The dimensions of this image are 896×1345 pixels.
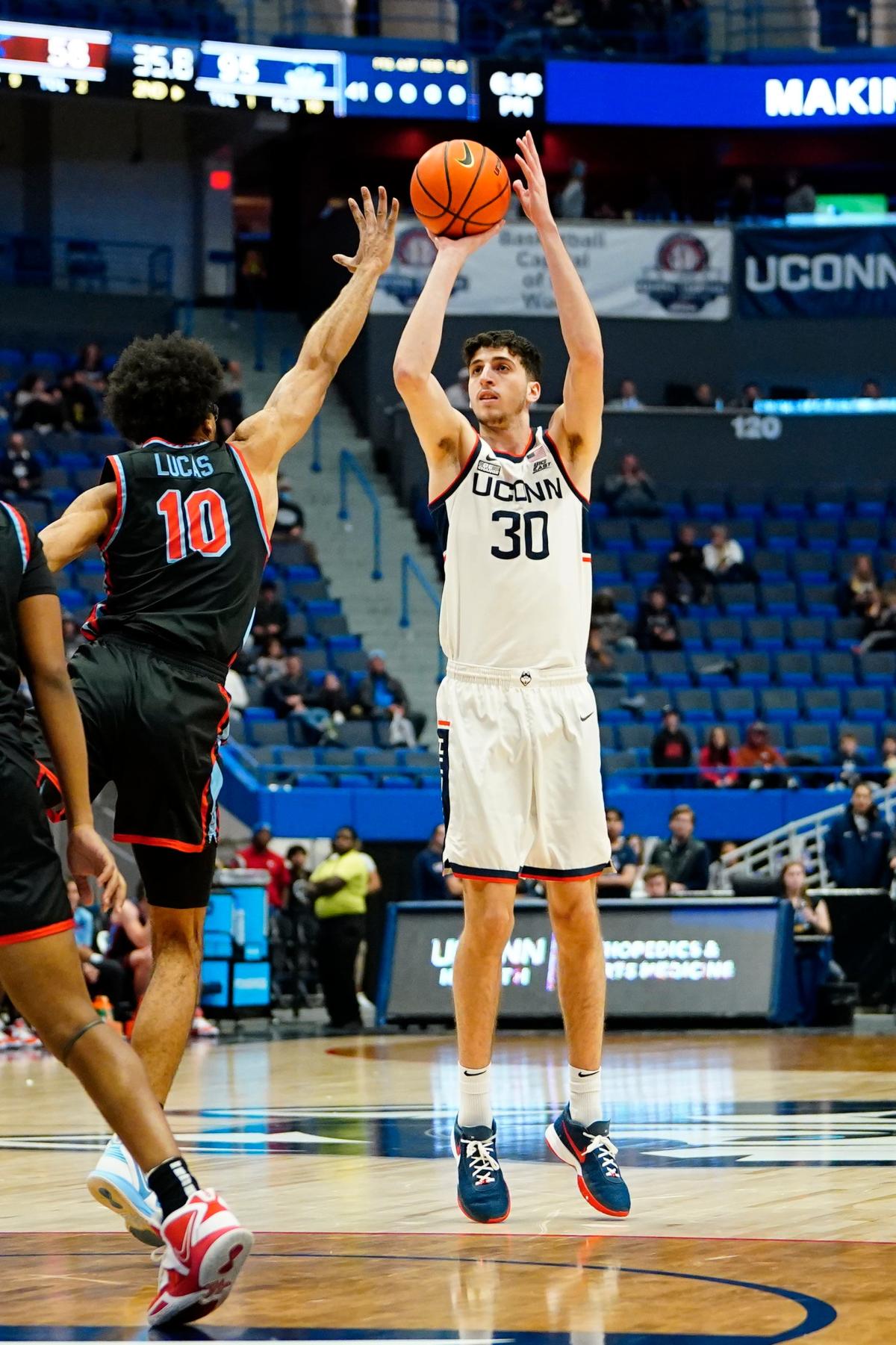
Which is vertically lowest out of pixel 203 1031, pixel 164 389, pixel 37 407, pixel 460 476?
pixel 203 1031

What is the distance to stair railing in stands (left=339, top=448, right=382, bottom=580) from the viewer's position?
26.0 meters

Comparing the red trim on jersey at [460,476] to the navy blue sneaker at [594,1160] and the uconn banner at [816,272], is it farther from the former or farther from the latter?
the uconn banner at [816,272]

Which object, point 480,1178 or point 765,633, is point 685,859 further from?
point 480,1178

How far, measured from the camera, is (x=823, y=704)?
23.3m

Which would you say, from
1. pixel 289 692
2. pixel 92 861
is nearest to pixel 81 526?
pixel 92 861

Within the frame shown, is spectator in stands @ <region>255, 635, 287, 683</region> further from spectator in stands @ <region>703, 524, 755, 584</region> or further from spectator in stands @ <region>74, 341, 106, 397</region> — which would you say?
spectator in stands @ <region>703, 524, 755, 584</region>

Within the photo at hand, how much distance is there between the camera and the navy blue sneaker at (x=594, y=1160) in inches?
213

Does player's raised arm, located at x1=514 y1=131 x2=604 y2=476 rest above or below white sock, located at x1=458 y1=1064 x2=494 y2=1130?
above

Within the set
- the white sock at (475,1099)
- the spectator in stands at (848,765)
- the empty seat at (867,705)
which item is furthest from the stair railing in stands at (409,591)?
the white sock at (475,1099)

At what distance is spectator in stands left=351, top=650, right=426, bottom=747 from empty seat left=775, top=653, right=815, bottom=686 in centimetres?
443

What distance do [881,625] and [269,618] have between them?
7.59 meters

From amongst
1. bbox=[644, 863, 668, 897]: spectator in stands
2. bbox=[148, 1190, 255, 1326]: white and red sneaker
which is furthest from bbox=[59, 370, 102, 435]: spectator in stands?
bbox=[148, 1190, 255, 1326]: white and red sneaker

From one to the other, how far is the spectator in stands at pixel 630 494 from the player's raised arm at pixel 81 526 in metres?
21.9

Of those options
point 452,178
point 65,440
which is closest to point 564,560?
point 452,178
